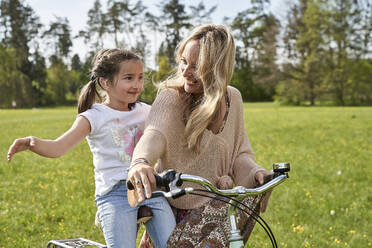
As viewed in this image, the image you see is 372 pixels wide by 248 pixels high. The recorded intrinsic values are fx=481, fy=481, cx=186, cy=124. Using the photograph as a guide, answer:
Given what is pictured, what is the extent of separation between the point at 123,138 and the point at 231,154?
784 mm

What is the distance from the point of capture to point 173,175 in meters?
2.03

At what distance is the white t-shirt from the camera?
10.6 feet

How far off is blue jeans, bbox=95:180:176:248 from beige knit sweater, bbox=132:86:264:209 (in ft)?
0.44

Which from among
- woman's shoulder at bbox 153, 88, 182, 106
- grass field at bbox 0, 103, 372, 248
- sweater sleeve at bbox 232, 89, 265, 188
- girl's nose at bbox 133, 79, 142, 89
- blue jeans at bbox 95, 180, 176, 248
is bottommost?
→ grass field at bbox 0, 103, 372, 248

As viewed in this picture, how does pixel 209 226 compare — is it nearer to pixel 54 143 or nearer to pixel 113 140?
pixel 113 140

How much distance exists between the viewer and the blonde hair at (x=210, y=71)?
2665 mm

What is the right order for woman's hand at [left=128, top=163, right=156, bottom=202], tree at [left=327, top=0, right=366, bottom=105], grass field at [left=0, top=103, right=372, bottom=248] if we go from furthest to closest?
tree at [left=327, top=0, right=366, bottom=105]
grass field at [left=0, top=103, right=372, bottom=248]
woman's hand at [left=128, top=163, right=156, bottom=202]

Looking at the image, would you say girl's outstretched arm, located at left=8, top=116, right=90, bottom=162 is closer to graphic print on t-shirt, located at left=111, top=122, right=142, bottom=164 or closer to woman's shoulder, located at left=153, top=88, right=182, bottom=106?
graphic print on t-shirt, located at left=111, top=122, right=142, bottom=164

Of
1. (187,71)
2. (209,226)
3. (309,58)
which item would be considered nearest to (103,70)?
(187,71)

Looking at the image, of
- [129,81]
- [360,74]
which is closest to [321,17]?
[360,74]

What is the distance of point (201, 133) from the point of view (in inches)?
110

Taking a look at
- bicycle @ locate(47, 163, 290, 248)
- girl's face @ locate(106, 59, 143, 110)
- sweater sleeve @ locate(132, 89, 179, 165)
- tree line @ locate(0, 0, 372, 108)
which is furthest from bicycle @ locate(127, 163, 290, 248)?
tree line @ locate(0, 0, 372, 108)

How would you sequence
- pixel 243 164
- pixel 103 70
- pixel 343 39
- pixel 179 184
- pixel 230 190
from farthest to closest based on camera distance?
pixel 343 39 → pixel 103 70 → pixel 243 164 → pixel 230 190 → pixel 179 184

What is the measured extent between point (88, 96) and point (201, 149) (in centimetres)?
110
